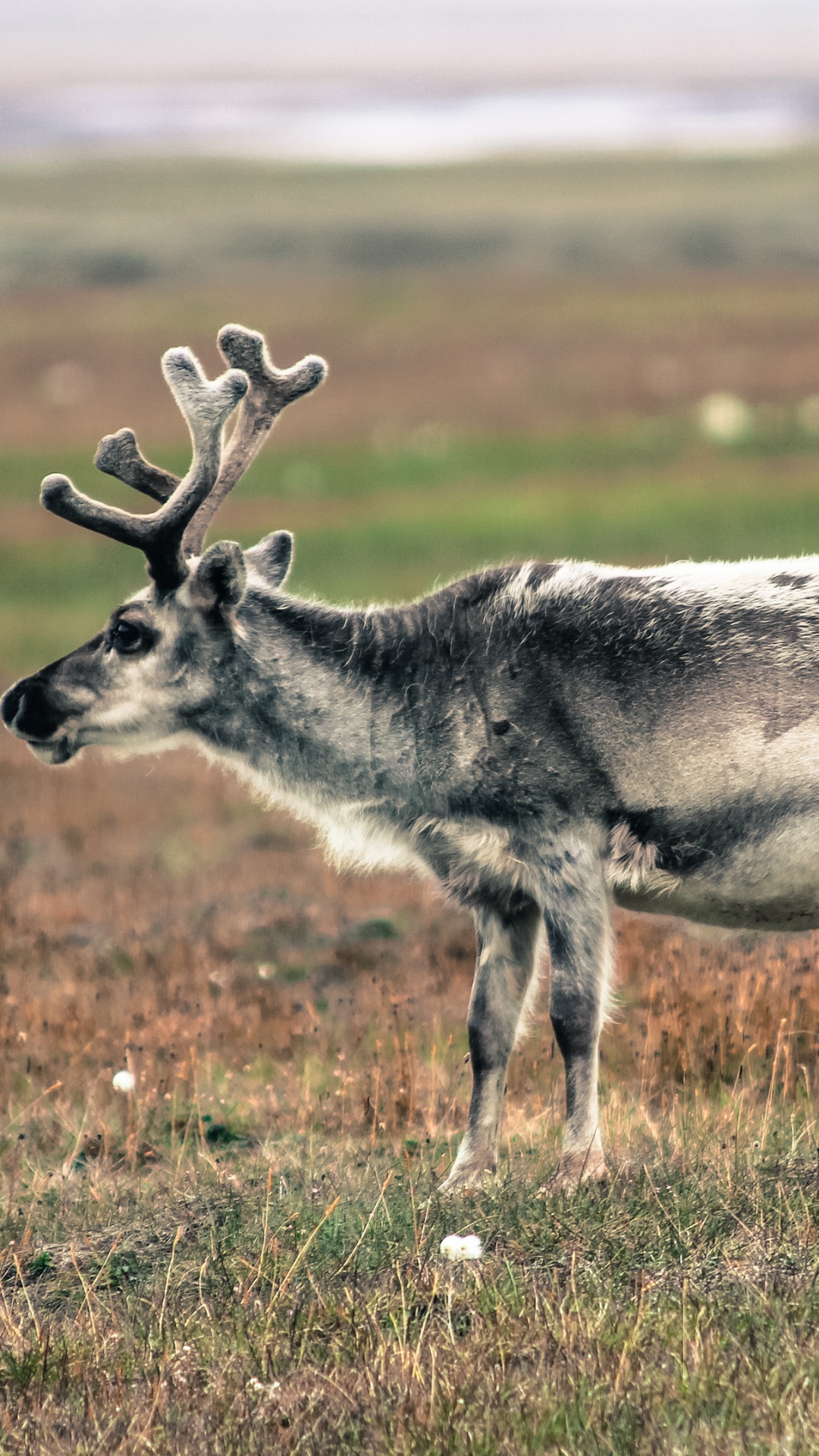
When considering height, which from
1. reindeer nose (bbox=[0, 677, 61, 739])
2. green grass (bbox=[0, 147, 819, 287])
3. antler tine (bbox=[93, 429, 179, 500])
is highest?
green grass (bbox=[0, 147, 819, 287])

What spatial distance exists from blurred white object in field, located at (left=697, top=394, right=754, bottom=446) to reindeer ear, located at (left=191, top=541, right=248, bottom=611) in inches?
1335

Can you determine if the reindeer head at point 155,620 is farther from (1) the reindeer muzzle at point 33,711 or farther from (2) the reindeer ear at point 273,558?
(2) the reindeer ear at point 273,558

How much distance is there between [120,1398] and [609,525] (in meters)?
27.8

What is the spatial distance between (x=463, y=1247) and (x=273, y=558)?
310 cm

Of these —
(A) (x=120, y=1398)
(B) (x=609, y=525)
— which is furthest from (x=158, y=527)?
(B) (x=609, y=525)

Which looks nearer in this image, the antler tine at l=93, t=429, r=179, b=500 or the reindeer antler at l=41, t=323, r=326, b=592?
the reindeer antler at l=41, t=323, r=326, b=592

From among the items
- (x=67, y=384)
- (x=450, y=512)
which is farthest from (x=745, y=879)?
(x=67, y=384)

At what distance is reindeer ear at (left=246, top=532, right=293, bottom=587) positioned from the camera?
7.19m

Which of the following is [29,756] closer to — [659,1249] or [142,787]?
[142,787]

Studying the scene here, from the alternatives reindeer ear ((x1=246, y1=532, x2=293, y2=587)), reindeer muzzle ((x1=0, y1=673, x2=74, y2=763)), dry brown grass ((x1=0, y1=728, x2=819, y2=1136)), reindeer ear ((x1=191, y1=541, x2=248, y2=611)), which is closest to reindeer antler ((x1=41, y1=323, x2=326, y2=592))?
reindeer ear ((x1=191, y1=541, x2=248, y2=611))

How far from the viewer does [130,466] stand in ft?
22.4

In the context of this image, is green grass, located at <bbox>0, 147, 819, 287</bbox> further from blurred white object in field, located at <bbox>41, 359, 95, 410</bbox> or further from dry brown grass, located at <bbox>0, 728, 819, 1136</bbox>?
dry brown grass, located at <bbox>0, 728, 819, 1136</bbox>

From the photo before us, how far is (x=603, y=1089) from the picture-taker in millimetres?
7629

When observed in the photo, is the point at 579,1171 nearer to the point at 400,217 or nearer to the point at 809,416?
the point at 809,416
